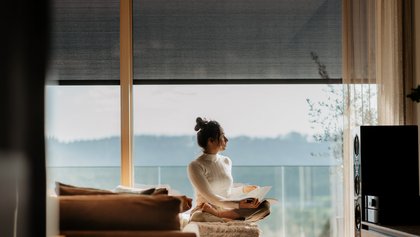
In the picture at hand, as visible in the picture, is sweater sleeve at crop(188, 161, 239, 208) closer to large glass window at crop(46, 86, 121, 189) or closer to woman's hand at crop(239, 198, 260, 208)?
woman's hand at crop(239, 198, 260, 208)

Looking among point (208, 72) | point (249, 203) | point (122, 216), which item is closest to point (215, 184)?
point (249, 203)

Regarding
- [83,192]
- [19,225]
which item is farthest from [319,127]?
[19,225]

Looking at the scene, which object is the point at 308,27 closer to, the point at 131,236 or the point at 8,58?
the point at 131,236

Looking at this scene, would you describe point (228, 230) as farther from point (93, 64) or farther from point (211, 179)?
point (93, 64)

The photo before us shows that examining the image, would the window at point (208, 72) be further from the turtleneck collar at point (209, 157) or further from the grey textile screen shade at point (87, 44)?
the turtleneck collar at point (209, 157)

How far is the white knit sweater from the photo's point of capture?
4.32 metres

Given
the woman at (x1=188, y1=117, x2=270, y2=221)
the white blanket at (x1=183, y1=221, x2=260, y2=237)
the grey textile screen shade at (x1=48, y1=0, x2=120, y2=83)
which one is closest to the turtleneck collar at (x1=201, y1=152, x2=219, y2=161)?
the woman at (x1=188, y1=117, x2=270, y2=221)

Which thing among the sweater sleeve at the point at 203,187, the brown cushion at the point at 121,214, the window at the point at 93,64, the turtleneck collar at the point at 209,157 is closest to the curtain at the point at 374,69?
the turtleneck collar at the point at 209,157

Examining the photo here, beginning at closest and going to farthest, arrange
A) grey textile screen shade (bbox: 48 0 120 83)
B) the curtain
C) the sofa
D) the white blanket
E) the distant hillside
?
the sofa, the white blanket, the curtain, grey textile screen shade (bbox: 48 0 120 83), the distant hillside

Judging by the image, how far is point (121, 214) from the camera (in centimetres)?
250

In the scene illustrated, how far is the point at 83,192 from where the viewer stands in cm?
282

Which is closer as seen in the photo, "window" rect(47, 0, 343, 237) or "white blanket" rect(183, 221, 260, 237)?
"white blanket" rect(183, 221, 260, 237)

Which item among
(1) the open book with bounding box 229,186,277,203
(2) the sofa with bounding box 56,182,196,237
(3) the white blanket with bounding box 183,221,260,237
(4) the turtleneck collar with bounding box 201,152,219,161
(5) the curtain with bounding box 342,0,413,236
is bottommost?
(3) the white blanket with bounding box 183,221,260,237

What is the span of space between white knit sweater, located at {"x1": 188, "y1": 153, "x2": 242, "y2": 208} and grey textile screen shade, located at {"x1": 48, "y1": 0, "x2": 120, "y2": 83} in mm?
1343
